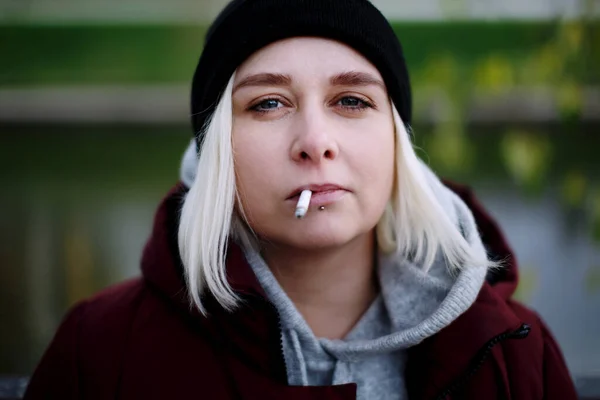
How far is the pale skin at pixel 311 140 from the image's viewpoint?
1.59 m

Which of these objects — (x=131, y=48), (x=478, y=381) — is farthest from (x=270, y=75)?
(x=131, y=48)

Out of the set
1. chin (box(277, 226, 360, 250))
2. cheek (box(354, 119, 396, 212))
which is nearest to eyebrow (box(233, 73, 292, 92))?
cheek (box(354, 119, 396, 212))

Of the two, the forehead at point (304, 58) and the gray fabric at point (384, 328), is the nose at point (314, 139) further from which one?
the gray fabric at point (384, 328)

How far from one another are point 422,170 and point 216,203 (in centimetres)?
56

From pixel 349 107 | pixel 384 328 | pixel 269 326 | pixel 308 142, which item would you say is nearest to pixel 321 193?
pixel 308 142

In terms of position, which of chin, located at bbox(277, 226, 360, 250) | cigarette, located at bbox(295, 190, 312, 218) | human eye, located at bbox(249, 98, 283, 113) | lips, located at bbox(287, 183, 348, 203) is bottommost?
chin, located at bbox(277, 226, 360, 250)

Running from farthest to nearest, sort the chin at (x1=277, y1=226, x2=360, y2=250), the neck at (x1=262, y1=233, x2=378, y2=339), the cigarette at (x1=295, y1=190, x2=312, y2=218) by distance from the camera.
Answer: the neck at (x1=262, y1=233, x2=378, y2=339) → the chin at (x1=277, y1=226, x2=360, y2=250) → the cigarette at (x1=295, y1=190, x2=312, y2=218)

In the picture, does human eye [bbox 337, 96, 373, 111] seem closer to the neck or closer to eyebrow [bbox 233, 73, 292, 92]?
eyebrow [bbox 233, 73, 292, 92]

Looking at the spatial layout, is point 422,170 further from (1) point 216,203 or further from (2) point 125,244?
(2) point 125,244

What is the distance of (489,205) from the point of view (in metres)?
4.67

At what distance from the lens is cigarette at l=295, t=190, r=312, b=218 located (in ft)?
4.93

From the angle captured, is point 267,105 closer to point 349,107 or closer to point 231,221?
point 349,107

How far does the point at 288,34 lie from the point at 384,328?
765mm

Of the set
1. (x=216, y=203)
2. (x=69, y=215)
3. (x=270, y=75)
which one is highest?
(x=270, y=75)
